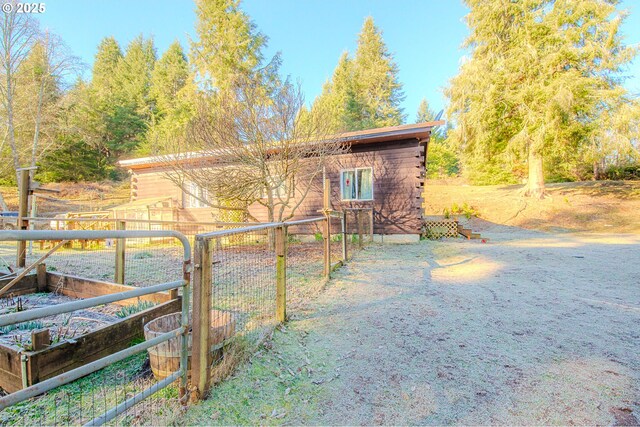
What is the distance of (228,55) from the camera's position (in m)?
19.6

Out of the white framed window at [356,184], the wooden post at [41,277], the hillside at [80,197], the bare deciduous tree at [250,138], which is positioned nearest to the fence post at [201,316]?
the wooden post at [41,277]

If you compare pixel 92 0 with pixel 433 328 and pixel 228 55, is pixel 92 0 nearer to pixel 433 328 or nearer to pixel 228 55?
pixel 228 55

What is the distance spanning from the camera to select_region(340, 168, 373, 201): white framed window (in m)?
10.2

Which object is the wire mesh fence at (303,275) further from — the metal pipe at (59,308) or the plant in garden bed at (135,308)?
the metal pipe at (59,308)

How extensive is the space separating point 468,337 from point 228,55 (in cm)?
2186

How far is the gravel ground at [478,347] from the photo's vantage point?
6.03 ft

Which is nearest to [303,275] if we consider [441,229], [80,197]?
[441,229]

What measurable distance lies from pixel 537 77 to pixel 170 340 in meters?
18.7

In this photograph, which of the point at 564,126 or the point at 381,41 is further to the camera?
the point at 381,41

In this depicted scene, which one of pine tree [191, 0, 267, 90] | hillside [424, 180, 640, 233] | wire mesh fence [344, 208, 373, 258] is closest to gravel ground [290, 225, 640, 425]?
wire mesh fence [344, 208, 373, 258]

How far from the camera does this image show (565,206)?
1483cm

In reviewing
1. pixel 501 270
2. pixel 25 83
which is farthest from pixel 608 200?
pixel 25 83

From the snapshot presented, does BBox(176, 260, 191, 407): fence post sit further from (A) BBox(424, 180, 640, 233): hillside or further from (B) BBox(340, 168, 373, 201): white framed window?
(A) BBox(424, 180, 640, 233): hillside

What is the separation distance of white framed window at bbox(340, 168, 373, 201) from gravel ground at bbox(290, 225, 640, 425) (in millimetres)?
5322
